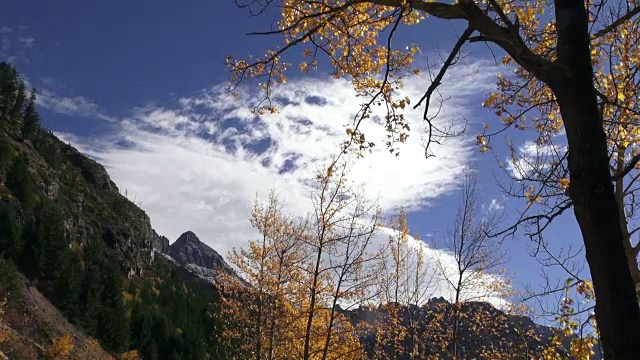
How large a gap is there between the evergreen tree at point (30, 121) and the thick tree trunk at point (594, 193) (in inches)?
4200

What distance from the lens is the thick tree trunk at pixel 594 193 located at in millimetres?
2430

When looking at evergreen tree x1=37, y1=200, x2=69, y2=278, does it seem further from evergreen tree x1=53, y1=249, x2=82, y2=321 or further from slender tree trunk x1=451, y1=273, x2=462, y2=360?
slender tree trunk x1=451, y1=273, x2=462, y2=360

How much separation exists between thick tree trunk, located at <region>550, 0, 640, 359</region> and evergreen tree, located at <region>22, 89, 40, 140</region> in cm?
10669

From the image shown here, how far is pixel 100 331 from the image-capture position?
52656mm

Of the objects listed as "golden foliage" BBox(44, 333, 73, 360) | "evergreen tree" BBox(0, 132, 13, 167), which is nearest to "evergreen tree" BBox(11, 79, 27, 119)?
"evergreen tree" BBox(0, 132, 13, 167)

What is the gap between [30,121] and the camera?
99.9 m

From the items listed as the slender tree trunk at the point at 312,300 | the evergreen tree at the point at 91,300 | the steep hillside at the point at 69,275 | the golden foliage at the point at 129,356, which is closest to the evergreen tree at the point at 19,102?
the steep hillside at the point at 69,275

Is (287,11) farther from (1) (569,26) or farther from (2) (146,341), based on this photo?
(2) (146,341)

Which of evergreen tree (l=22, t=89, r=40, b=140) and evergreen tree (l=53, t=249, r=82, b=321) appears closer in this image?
evergreen tree (l=53, t=249, r=82, b=321)

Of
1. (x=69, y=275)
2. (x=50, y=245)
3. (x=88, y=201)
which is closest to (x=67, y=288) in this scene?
(x=69, y=275)

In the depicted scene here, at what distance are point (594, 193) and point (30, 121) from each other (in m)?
115

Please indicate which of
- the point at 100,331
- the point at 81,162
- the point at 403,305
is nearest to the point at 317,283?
the point at 403,305

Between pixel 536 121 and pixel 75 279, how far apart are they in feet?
185

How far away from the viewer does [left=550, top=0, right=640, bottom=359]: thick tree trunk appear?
2.43 m
